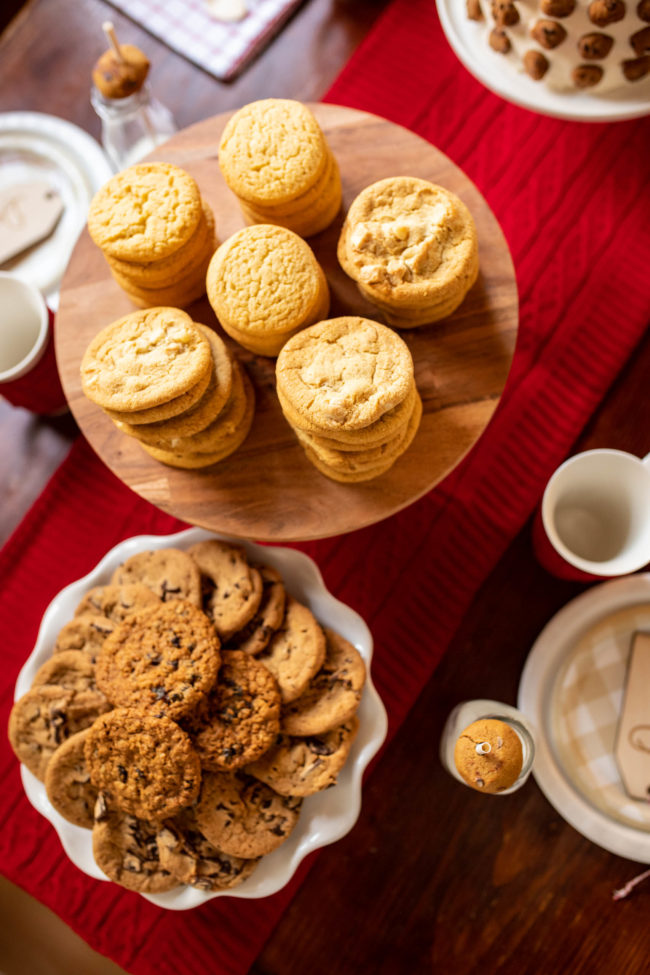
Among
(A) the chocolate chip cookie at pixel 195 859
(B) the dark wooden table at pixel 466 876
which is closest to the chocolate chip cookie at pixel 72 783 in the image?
(A) the chocolate chip cookie at pixel 195 859

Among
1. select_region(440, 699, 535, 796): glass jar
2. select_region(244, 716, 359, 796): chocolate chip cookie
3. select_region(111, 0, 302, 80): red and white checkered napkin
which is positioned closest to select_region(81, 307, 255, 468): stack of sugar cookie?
select_region(244, 716, 359, 796): chocolate chip cookie

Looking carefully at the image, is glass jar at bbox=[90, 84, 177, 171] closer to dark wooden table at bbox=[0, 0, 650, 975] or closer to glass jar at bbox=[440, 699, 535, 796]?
dark wooden table at bbox=[0, 0, 650, 975]

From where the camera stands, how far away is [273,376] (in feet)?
3.31

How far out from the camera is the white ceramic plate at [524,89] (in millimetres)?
1017

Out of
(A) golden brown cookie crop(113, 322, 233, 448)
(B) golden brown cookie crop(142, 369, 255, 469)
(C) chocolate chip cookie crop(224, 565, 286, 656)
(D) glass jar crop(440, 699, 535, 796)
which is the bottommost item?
(D) glass jar crop(440, 699, 535, 796)

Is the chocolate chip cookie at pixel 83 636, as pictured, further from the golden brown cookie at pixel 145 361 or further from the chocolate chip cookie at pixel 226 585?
the golden brown cookie at pixel 145 361

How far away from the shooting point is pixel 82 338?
3.42 feet

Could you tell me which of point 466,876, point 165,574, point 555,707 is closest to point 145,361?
point 165,574

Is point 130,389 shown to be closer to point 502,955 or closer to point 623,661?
point 623,661

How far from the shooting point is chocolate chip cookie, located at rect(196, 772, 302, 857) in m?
0.94

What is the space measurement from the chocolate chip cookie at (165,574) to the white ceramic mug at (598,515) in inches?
19.2

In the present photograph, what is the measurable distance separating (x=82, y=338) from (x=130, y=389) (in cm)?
21

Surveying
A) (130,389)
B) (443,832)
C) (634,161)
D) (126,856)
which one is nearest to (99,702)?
(126,856)

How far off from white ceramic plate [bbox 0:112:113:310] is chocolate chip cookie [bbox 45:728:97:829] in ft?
2.50
